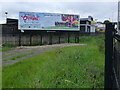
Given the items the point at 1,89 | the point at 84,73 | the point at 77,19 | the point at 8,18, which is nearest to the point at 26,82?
the point at 1,89

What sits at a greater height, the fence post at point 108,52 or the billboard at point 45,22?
the billboard at point 45,22

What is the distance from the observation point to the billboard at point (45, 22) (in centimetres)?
3083

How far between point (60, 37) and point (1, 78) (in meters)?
24.8

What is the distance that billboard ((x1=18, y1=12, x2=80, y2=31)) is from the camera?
30.8 meters

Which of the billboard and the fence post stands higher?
the billboard

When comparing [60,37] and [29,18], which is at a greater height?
[29,18]

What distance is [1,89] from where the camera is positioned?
178 inches

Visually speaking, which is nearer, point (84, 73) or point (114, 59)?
point (114, 59)

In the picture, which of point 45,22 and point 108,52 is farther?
point 45,22

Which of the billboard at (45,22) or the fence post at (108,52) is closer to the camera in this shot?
the fence post at (108,52)

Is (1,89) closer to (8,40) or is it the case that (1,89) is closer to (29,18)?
(8,40)

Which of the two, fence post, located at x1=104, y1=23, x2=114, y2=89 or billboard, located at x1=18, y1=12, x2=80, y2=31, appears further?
billboard, located at x1=18, y1=12, x2=80, y2=31

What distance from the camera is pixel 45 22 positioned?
104 feet

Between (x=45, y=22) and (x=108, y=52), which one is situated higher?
(x=45, y=22)
